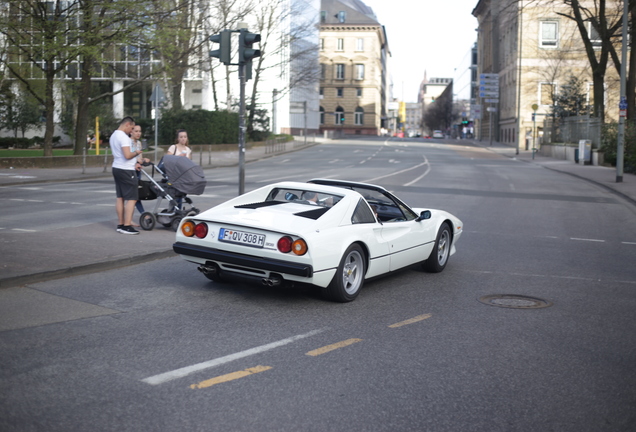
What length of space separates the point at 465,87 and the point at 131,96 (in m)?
85.5

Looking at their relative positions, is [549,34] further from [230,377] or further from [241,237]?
[230,377]

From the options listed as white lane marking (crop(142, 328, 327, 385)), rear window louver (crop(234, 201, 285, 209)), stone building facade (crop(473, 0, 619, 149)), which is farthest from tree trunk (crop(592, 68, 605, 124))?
white lane marking (crop(142, 328, 327, 385))

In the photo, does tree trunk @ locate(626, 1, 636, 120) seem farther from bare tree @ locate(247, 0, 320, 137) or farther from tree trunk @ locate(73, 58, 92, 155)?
tree trunk @ locate(73, 58, 92, 155)

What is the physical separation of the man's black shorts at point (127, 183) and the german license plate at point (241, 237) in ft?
13.7

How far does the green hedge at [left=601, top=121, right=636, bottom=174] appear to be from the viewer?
32469 millimetres

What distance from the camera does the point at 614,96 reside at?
70188mm

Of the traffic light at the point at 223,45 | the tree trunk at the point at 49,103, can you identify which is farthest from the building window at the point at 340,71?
the traffic light at the point at 223,45

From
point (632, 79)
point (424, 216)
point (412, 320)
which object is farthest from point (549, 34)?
point (412, 320)

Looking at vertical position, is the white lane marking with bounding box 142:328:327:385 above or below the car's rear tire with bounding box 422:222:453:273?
below

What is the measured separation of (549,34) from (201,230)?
2801 inches

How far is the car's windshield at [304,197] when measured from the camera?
8023 mm

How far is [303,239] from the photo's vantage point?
6.90 meters

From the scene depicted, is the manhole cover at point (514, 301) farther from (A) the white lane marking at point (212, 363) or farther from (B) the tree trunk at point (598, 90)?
(B) the tree trunk at point (598, 90)

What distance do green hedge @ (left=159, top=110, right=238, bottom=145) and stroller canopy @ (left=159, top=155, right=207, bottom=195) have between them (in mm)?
35227
